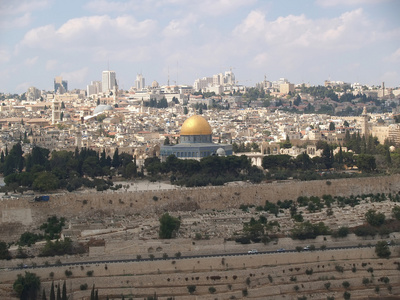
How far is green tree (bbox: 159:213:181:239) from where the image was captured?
29312 mm

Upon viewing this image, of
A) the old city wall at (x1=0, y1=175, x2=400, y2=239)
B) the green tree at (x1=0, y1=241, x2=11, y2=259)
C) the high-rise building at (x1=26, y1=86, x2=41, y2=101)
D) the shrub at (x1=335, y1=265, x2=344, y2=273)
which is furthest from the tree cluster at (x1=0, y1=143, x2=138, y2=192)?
the high-rise building at (x1=26, y1=86, x2=41, y2=101)

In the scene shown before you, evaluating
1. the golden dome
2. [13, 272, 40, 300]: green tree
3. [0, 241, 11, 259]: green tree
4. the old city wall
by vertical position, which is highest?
the golden dome

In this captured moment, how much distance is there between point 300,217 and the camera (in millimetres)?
31609

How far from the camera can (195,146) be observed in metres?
45.9

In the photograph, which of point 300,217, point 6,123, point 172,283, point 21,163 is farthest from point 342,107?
point 172,283

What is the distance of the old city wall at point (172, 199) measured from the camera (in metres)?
31.9

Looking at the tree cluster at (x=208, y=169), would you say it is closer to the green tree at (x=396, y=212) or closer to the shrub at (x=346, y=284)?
the green tree at (x=396, y=212)

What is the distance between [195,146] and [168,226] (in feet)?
53.9

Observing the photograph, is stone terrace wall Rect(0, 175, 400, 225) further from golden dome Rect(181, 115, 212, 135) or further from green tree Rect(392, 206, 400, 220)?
golden dome Rect(181, 115, 212, 135)

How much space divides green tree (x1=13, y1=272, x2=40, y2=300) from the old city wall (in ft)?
18.0

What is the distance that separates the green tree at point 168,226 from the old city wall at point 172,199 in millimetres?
3243

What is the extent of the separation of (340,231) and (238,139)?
32693mm

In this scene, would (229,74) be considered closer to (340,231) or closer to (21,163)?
(21,163)

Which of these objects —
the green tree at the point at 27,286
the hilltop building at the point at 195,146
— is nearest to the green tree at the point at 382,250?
the green tree at the point at 27,286
